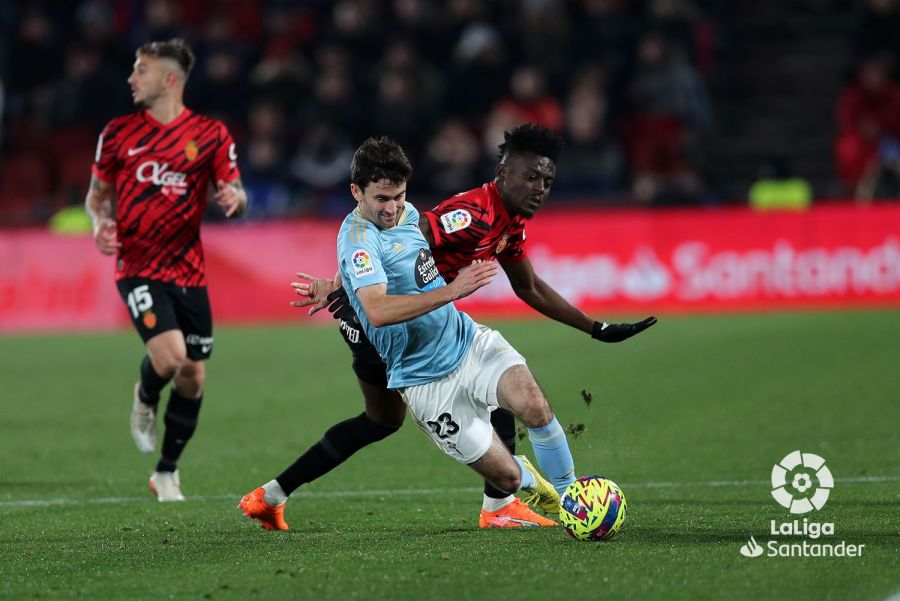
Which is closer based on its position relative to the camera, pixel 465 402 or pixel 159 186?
pixel 465 402

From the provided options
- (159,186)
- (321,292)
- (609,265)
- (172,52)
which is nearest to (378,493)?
(321,292)

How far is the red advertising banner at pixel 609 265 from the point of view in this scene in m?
17.6

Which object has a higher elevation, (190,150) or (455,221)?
(190,150)

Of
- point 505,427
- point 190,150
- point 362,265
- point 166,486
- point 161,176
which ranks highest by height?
point 190,150

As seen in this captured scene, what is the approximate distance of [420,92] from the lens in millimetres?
21094

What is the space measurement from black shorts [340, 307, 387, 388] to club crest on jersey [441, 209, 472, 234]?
60 centimetres

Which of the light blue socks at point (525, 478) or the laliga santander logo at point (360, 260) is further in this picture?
the light blue socks at point (525, 478)

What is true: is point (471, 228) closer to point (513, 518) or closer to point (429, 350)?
point (429, 350)

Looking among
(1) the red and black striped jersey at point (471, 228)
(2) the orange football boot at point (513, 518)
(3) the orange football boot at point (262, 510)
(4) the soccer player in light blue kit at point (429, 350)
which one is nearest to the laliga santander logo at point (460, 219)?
(1) the red and black striped jersey at point (471, 228)

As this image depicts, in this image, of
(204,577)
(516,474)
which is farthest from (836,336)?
(204,577)

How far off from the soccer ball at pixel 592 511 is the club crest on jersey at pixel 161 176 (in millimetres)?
3320

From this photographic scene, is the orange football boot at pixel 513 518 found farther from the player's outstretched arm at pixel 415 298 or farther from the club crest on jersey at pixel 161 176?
the club crest on jersey at pixel 161 176

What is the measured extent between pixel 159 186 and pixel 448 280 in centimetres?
214

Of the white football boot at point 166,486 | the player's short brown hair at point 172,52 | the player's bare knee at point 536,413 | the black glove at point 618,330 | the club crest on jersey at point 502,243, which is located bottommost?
the white football boot at point 166,486
